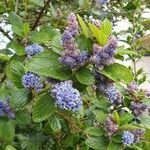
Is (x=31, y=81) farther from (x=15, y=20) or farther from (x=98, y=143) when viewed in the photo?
(x=15, y=20)

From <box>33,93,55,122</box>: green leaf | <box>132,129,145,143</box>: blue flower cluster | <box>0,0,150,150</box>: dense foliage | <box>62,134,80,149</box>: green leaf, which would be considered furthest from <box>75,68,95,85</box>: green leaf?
<box>62,134,80,149</box>: green leaf

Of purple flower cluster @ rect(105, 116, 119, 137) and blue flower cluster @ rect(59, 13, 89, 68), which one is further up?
blue flower cluster @ rect(59, 13, 89, 68)

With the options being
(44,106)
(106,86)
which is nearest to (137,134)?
(106,86)

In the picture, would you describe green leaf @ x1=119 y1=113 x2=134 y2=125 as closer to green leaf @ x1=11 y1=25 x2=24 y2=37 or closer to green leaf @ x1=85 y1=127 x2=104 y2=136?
green leaf @ x1=85 y1=127 x2=104 y2=136

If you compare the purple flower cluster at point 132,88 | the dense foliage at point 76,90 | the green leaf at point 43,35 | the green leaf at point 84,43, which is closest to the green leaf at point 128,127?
the dense foliage at point 76,90

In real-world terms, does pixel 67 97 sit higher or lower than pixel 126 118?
higher

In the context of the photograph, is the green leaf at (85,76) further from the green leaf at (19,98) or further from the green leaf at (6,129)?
the green leaf at (6,129)

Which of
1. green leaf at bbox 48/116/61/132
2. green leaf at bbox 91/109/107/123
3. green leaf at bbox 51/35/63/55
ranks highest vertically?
green leaf at bbox 51/35/63/55
